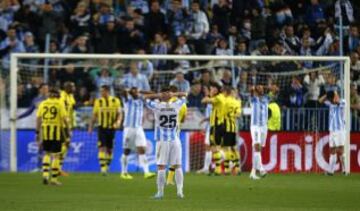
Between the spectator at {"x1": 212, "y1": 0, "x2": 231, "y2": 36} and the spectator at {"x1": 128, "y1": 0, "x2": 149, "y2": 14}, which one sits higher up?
the spectator at {"x1": 128, "y1": 0, "x2": 149, "y2": 14}

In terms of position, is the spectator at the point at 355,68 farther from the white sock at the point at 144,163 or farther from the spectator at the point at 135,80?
the white sock at the point at 144,163

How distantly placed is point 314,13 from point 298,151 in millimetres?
4666

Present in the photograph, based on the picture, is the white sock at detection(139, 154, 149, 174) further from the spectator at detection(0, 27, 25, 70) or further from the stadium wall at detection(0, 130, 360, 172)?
the spectator at detection(0, 27, 25, 70)

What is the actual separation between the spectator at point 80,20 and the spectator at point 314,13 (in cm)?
670

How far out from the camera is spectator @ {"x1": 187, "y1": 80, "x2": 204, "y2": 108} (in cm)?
3012

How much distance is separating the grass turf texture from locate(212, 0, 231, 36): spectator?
Answer: 6.00 metres

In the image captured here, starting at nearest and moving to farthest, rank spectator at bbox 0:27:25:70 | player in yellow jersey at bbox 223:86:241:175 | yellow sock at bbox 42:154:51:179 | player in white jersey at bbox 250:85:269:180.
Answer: yellow sock at bbox 42:154:51:179
player in white jersey at bbox 250:85:269:180
player in yellow jersey at bbox 223:86:241:175
spectator at bbox 0:27:25:70

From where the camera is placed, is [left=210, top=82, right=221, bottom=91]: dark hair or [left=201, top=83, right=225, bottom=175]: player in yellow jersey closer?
[left=201, top=83, right=225, bottom=175]: player in yellow jersey

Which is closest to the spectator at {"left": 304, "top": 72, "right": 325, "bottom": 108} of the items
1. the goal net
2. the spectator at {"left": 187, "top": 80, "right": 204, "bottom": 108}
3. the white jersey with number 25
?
the goal net

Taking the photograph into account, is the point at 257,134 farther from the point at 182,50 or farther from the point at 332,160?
the point at 182,50

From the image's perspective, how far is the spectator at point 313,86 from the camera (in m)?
29.7

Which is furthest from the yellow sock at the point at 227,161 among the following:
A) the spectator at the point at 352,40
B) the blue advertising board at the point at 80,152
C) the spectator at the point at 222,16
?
the spectator at the point at 352,40

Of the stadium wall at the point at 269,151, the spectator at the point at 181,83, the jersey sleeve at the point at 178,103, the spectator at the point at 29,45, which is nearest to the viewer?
the jersey sleeve at the point at 178,103

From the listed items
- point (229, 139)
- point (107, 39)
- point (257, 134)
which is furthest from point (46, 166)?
point (107, 39)
